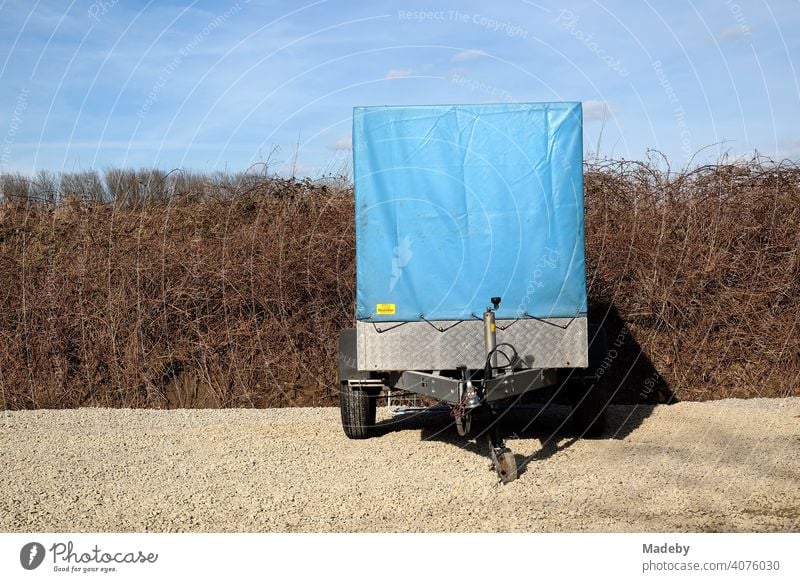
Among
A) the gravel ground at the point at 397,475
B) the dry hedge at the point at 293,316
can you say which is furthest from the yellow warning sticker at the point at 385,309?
the dry hedge at the point at 293,316

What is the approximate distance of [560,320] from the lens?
810 centimetres

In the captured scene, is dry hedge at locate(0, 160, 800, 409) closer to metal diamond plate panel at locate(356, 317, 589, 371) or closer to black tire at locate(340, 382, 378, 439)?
black tire at locate(340, 382, 378, 439)

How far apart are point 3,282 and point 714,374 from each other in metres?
9.66

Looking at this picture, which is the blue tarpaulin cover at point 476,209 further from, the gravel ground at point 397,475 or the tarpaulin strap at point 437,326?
the gravel ground at point 397,475

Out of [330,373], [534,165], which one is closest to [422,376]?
[534,165]

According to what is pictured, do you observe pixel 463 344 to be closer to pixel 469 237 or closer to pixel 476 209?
pixel 469 237

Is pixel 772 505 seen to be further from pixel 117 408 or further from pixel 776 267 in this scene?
pixel 117 408

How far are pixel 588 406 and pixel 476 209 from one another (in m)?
2.64

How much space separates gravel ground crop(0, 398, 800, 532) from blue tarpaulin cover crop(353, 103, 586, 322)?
151cm

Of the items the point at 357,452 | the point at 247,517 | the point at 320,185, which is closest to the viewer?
the point at 247,517

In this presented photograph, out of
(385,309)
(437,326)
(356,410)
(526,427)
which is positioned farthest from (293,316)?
(437,326)

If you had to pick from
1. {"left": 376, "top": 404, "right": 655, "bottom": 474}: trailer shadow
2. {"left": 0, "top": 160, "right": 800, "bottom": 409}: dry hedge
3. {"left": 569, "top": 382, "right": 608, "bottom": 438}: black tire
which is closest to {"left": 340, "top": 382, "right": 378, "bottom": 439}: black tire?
{"left": 376, "top": 404, "right": 655, "bottom": 474}: trailer shadow

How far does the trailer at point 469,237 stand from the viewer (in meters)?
8.02

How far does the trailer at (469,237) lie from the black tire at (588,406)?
1.33 metres
